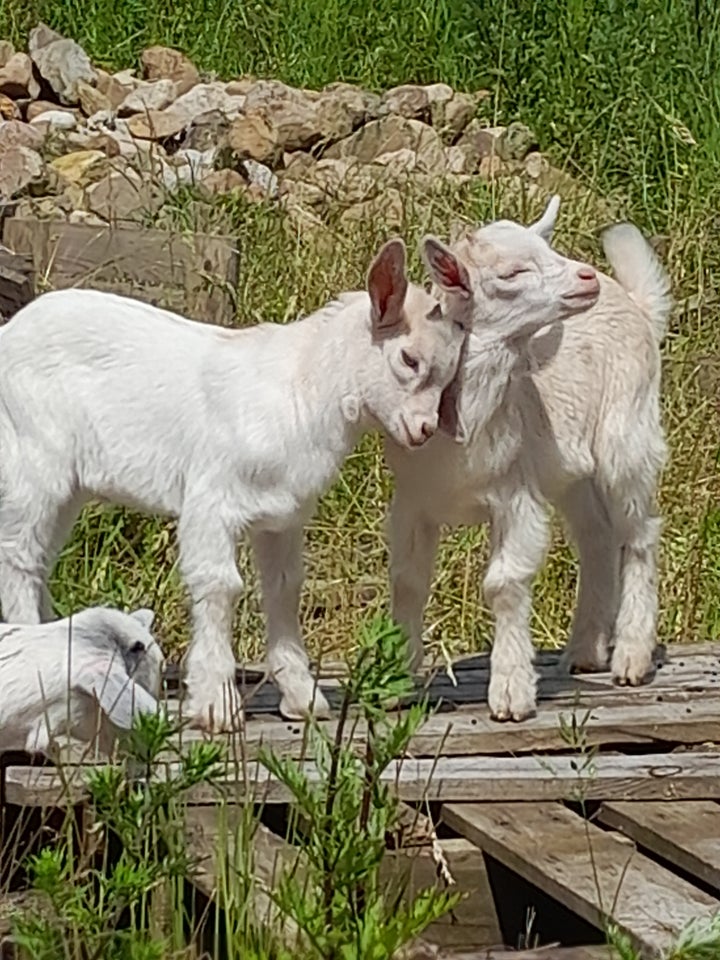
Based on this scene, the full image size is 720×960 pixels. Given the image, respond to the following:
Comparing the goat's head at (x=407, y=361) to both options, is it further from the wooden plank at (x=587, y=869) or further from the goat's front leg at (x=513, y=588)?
the wooden plank at (x=587, y=869)

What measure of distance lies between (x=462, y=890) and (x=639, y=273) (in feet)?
6.29

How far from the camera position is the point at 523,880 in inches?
173

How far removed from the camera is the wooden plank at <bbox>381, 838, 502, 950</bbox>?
4.24 metres

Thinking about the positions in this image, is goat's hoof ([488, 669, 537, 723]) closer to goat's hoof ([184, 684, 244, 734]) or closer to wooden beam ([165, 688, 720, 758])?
wooden beam ([165, 688, 720, 758])

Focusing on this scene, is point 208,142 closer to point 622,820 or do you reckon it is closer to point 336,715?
point 336,715

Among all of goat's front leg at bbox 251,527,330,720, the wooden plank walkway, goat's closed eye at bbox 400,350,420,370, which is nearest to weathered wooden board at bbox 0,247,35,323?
the wooden plank walkway

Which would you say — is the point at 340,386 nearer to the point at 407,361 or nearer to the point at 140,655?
the point at 407,361

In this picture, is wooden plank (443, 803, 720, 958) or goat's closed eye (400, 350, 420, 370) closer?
wooden plank (443, 803, 720, 958)

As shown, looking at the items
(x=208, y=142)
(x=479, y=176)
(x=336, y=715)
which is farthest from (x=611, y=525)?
(x=208, y=142)

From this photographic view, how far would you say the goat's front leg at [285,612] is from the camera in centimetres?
480

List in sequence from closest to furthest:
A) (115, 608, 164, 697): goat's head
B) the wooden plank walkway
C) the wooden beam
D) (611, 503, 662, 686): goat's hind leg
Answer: the wooden plank walkway < (115, 608, 164, 697): goat's head < the wooden beam < (611, 503, 662, 686): goat's hind leg

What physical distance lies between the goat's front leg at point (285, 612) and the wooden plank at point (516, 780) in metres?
0.29

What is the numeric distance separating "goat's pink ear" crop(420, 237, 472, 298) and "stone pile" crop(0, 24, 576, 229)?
3.43m

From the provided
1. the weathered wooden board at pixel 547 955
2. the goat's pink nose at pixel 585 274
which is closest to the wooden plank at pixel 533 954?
the weathered wooden board at pixel 547 955
